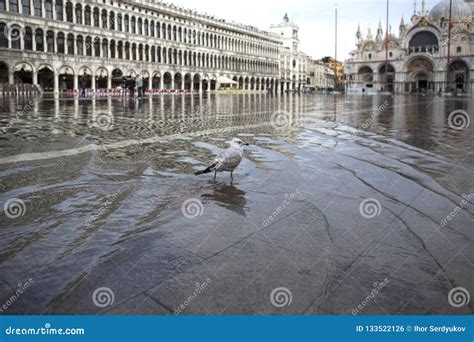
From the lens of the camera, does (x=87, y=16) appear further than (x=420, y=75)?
No

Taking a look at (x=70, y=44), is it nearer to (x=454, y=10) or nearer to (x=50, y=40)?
(x=50, y=40)

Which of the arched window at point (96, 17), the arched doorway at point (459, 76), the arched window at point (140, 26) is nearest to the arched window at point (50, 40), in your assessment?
the arched window at point (96, 17)

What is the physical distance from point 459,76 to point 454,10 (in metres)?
12.8

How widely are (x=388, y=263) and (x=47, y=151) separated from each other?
640 cm

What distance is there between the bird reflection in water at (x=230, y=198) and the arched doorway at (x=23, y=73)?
4595cm

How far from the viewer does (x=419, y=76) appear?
87.6 metres

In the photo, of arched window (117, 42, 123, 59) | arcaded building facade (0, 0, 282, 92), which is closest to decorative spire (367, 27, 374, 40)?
arcaded building facade (0, 0, 282, 92)

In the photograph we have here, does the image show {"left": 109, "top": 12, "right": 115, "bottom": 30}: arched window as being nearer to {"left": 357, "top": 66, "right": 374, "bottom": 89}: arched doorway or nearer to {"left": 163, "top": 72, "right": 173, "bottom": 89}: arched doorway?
{"left": 163, "top": 72, "right": 173, "bottom": 89}: arched doorway

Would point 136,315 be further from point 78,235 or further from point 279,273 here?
point 78,235

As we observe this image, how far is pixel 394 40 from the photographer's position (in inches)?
3568

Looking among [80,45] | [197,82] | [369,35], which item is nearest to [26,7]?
[80,45]

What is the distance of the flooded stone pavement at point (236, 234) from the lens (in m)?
2.81

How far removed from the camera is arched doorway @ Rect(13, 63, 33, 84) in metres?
45.4

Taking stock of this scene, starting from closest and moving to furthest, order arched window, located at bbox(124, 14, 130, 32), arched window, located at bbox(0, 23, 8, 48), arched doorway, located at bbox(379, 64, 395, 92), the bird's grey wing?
1. the bird's grey wing
2. arched window, located at bbox(0, 23, 8, 48)
3. arched window, located at bbox(124, 14, 130, 32)
4. arched doorway, located at bbox(379, 64, 395, 92)
